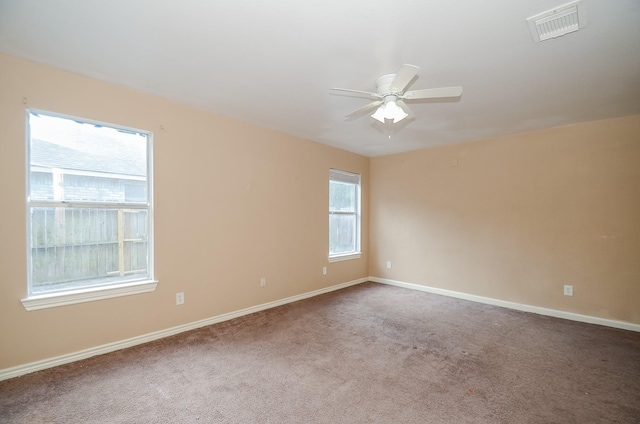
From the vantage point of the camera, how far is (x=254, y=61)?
2.24 meters

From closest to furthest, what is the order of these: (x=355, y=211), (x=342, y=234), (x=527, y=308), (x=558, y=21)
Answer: (x=558, y=21)
(x=527, y=308)
(x=342, y=234)
(x=355, y=211)

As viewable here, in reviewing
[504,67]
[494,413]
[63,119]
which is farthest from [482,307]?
[63,119]

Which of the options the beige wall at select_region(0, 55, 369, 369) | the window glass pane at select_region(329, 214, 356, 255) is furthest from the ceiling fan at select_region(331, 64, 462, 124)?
the window glass pane at select_region(329, 214, 356, 255)

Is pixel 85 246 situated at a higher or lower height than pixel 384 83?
lower

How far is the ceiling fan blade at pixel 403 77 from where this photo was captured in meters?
1.83

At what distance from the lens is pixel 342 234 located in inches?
206

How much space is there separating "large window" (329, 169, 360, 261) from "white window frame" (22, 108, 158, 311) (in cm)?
276

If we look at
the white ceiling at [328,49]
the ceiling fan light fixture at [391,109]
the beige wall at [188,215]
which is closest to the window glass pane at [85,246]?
the beige wall at [188,215]

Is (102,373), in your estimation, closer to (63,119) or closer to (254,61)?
(63,119)

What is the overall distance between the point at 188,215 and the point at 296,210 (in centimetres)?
160

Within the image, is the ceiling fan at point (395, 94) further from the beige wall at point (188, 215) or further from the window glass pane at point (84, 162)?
the window glass pane at point (84, 162)

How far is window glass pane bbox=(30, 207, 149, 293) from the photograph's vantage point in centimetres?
238

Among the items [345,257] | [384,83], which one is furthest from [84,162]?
[345,257]

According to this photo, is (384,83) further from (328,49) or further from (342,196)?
(342,196)
